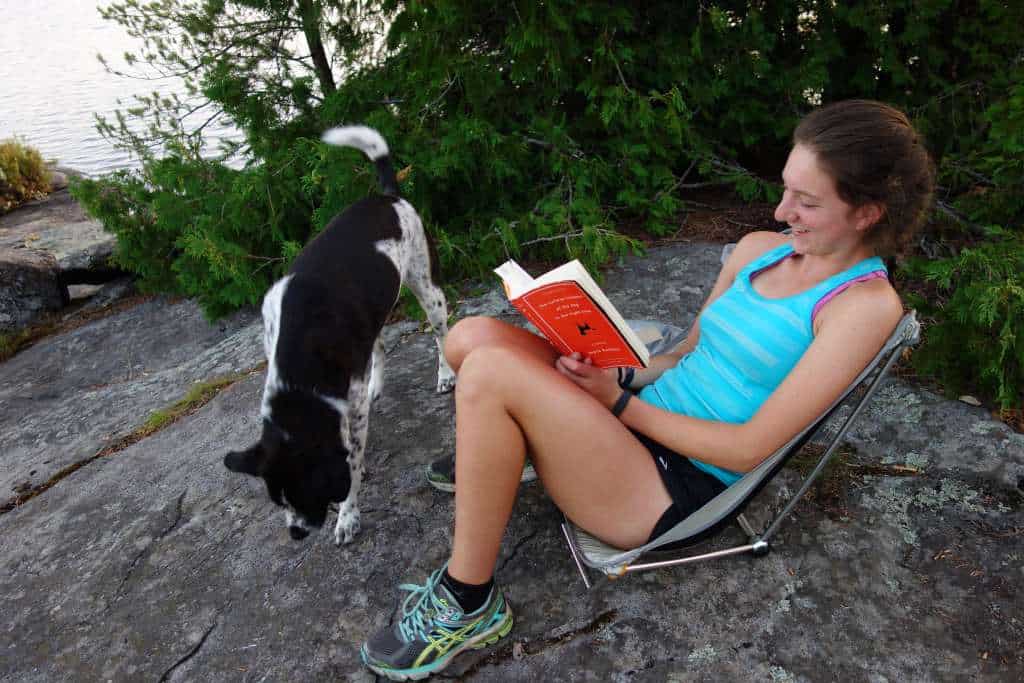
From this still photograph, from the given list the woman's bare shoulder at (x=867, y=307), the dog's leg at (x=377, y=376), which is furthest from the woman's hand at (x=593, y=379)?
the dog's leg at (x=377, y=376)

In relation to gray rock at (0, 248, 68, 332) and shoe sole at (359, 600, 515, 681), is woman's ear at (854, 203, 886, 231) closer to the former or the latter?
shoe sole at (359, 600, 515, 681)

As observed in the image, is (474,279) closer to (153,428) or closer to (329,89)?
(329,89)

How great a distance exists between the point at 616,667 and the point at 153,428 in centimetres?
284

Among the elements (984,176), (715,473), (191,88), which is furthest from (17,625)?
(984,176)

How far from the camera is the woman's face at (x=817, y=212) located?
1686 millimetres

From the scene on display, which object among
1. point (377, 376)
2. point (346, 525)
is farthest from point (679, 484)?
point (377, 376)

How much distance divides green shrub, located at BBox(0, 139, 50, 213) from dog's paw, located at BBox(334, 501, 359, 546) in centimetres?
835

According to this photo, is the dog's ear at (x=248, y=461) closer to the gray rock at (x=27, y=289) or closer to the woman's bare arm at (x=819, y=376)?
the woman's bare arm at (x=819, y=376)

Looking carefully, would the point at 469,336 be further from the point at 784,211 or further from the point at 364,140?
the point at 364,140

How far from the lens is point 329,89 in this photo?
4.78 m

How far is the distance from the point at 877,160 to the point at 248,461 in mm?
2050

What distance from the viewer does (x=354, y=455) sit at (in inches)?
105

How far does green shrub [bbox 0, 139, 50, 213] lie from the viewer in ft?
27.3

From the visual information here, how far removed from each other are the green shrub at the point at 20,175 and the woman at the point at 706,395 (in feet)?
29.8
